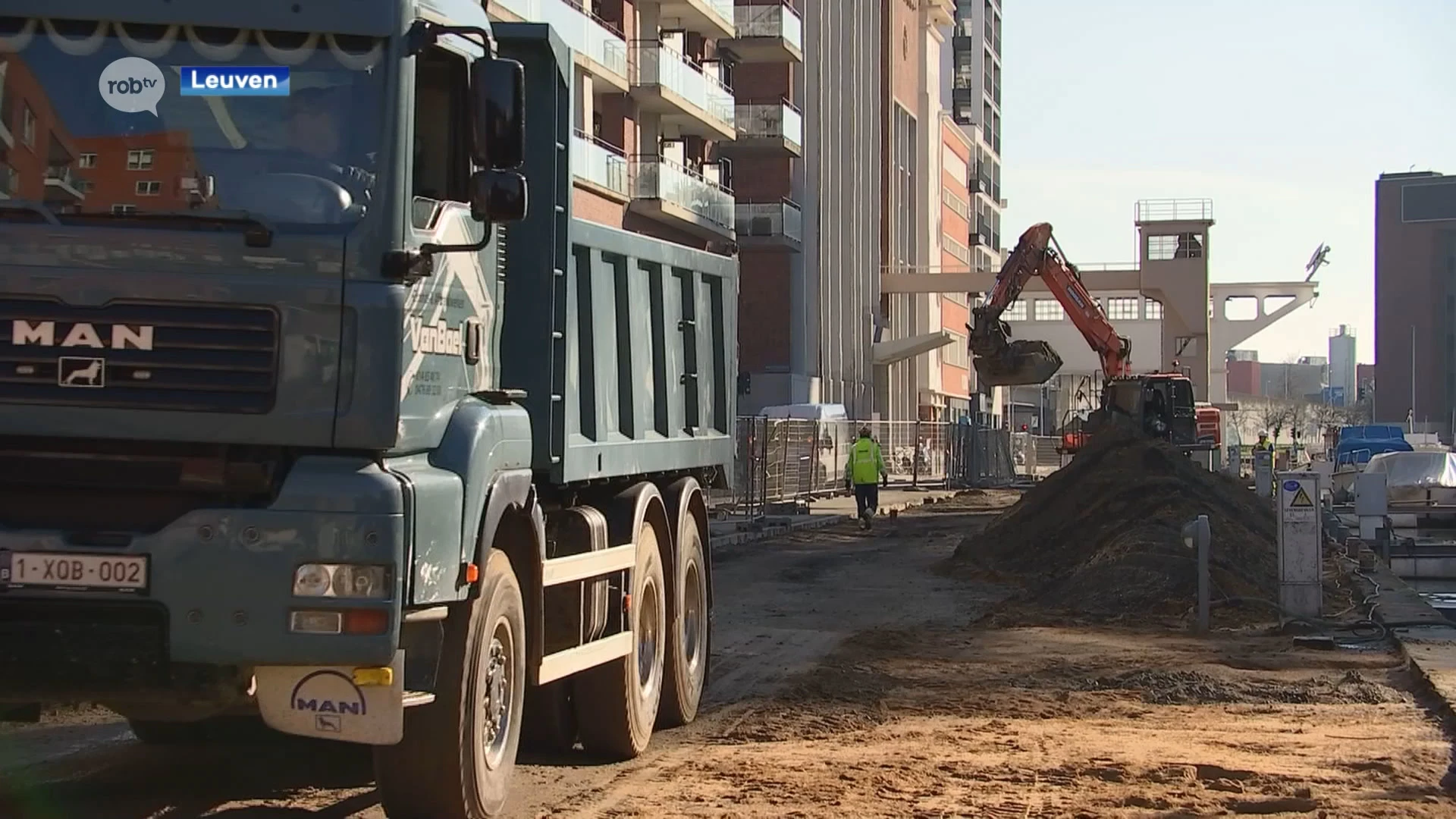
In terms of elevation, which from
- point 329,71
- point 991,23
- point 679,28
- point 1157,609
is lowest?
point 1157,609

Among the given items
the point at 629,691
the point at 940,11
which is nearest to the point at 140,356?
the point at 629,691

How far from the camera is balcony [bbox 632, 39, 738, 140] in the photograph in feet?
144

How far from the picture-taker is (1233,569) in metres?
21.4

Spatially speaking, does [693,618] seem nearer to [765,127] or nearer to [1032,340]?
[1032,340]

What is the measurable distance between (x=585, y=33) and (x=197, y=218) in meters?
33.6

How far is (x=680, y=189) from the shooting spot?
46.0m

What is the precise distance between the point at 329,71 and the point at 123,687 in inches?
94.1

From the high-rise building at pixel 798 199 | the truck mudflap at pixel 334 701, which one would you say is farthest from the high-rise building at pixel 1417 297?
the truck mudflap at pixel 334 701

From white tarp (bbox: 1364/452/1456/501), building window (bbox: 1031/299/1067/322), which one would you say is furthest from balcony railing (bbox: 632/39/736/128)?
building window (bbox: 1031/299/1067/322)

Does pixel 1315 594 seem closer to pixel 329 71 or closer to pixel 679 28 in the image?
pixel 329 71

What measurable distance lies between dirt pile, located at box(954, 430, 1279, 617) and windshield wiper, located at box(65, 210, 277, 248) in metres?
14.8

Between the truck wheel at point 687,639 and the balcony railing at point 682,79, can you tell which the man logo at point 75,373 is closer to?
the truck wheel at point 687,639

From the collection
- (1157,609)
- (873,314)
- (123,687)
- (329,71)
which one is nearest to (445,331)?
(329,71)

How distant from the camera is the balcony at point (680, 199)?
146 ft
